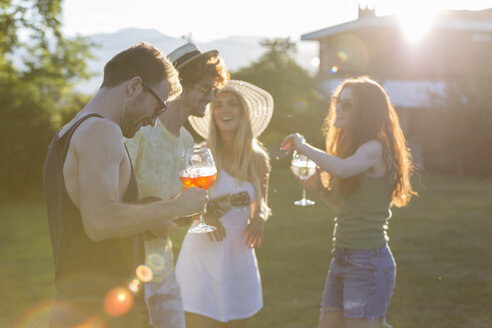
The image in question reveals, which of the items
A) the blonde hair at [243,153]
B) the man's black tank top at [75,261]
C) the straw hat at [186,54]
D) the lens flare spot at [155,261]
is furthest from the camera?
the blonde hair at [243,153]

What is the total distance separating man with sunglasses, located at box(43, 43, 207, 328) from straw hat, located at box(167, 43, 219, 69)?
1.41 metres

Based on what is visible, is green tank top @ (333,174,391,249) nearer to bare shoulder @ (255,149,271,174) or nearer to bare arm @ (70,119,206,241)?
bare shoulder @ (255,149,271,174)

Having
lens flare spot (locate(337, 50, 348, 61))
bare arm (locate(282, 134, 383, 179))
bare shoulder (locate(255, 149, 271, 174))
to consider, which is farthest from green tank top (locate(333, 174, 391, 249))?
lens flare spot (locate(337, 50, 348, 61))

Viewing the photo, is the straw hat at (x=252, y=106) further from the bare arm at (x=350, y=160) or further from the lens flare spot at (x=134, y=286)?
the lens flare spot at (x=134, y=286)

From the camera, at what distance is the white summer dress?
425 cm

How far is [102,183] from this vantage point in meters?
2.10

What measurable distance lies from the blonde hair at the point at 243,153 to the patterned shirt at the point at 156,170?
789 mm

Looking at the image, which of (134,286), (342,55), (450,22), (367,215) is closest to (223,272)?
(367,215)

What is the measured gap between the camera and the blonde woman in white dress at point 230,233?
427cm

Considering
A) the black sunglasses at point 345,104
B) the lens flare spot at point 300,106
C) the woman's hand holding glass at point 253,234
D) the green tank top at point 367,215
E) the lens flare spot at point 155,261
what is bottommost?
the lens flare spot at point 300,106

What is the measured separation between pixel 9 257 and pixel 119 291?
830cm

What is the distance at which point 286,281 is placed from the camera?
25.6 ft

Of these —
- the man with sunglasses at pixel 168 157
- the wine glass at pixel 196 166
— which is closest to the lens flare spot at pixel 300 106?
the man with sunglasses at pixel 168 157

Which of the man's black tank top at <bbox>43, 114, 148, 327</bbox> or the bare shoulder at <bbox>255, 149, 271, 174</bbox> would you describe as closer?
the man's black tank top at <bbox>43, 114, 148, 327</bbox>
